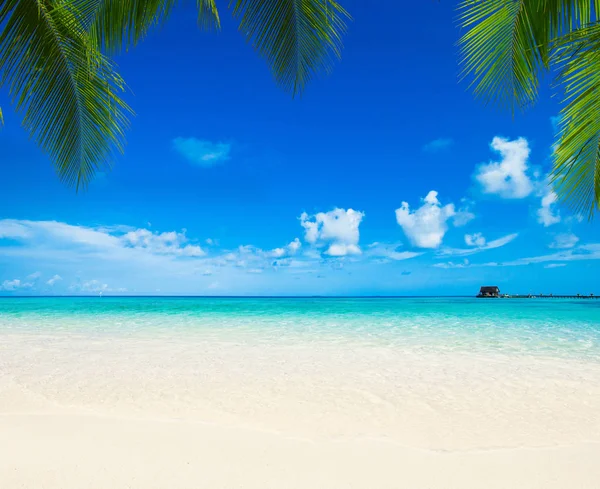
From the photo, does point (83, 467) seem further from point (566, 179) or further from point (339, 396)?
point (566, 179)

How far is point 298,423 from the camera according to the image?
3.78 m

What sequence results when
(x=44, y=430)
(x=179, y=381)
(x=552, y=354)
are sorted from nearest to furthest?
(x=44, y=430)
(x=179, y=381)
(x=552, y=354)

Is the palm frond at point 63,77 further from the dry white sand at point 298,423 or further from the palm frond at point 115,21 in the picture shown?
the dry white sand at point 298,423

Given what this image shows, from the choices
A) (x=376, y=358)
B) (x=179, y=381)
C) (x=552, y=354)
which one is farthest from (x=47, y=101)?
(x=552, y=354)

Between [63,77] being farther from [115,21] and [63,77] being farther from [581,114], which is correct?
[581,114]

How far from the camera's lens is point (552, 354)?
758cm

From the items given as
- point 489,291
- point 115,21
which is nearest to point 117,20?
point 115,21

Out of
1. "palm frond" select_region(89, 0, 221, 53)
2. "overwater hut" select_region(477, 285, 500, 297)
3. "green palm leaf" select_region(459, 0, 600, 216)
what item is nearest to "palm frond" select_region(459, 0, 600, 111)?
"green palm leaf" select_region(459, 0, 600, 216)

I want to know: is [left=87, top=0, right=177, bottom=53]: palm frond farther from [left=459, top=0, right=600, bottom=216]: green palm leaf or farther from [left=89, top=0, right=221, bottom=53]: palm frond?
[left=459, top=0, right=600, bottom=216]: green palm leaf

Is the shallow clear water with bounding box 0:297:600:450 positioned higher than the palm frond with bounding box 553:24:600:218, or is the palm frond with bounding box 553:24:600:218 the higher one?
the palm frond with bounding box 553:24:600:218

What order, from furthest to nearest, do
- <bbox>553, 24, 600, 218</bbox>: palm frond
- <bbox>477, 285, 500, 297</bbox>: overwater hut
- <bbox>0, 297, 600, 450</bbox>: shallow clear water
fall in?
<bbox>477, 285, 500, 297</bbox>: overwater hut
<bbox>0, 297, 600, 450</bbox>: shallow clear water
<bbox>553, 24, 600, 218</bbox>: palm frond

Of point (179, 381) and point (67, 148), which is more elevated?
point (67, 148)

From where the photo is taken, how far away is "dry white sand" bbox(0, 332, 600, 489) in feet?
8.73

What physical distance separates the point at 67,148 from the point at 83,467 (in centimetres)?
251
